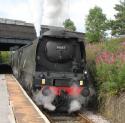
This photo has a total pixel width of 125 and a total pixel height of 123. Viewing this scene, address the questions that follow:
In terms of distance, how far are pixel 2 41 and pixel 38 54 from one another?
3347cm

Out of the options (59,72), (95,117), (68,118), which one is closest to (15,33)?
(59,72)

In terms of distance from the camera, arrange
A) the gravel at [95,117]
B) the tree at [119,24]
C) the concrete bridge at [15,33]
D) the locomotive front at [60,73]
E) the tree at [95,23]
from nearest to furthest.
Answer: the gravel at [95,117] → the locomotive front at [60,73] → the concrete bridge at [15,33] → the tree at [119,24] → the tree at [95,23]

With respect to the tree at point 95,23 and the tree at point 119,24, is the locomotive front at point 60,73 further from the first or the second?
the tree at point 95,23

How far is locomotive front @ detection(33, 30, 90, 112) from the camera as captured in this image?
1443cm

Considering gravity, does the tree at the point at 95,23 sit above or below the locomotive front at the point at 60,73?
above

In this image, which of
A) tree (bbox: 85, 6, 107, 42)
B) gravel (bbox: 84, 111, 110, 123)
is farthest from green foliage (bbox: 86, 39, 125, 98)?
tree (bbox: 85, 6, 107, 42)

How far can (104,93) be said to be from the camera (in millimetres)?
14188

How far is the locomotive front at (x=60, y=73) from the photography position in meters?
14.4

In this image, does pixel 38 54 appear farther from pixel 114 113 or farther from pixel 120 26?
pixel 120 26

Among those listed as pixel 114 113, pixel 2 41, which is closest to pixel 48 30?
pixel 114 113

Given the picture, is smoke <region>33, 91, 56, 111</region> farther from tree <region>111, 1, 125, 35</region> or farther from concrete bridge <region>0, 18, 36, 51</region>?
tree <region>111, 1, 125, 35</region>

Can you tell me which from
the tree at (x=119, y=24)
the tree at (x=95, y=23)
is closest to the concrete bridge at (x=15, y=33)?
the tree at (x=95, y=23)

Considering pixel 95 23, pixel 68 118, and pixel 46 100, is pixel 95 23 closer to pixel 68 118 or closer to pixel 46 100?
pixel 46 100

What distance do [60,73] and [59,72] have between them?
0.10 metres
